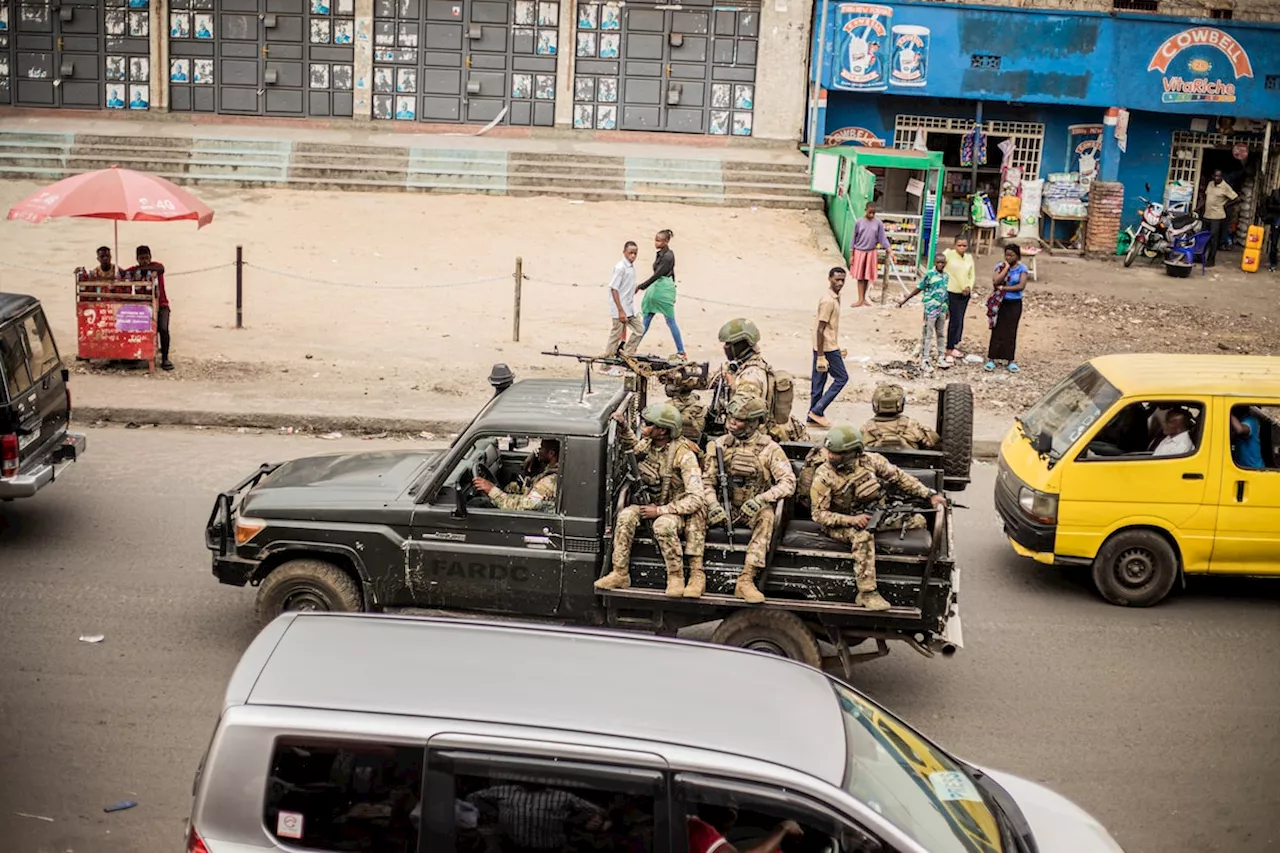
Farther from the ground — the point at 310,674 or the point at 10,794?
the point at 310,674

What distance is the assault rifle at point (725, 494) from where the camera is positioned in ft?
28.8

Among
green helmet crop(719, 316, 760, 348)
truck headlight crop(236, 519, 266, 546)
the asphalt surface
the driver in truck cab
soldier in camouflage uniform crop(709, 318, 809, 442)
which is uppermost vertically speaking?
green helmet crop(719, 316, 760, 348)

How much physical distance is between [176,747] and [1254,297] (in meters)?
21.3

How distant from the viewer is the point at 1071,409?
11.3 m

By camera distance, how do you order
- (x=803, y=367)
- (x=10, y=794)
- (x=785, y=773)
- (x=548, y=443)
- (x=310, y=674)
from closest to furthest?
(x=785, y=773) → (x=310, y=674) → (x=10, y=794) → (x=548, y=443) → (x=803, y=367)

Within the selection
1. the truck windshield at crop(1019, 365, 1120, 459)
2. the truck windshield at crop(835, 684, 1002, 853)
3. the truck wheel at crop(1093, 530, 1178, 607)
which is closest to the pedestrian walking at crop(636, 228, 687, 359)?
the truck windshield at crop(1019, 365, 1120, 459)

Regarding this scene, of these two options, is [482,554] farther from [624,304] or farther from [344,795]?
[624,304]

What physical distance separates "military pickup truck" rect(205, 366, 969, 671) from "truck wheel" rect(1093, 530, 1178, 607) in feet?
7.87

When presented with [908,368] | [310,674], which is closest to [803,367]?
[908,368]

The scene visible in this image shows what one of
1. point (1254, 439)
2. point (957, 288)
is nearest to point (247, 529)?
point (1254, 439)

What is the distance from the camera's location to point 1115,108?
2795 cm

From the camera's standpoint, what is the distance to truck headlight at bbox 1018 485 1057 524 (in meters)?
10.8

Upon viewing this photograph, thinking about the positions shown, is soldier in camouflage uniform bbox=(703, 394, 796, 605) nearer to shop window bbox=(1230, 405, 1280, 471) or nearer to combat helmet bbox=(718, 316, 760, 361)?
combat helmet bbox=(718, 316, 760, 361)

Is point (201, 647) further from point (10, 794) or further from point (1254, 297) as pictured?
point (1254, 297)
